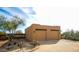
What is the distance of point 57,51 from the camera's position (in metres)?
4.06

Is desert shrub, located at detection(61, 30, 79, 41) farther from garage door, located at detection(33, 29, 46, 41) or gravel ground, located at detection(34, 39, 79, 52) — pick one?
garage door, located at detection(33, 29, 46, 41)

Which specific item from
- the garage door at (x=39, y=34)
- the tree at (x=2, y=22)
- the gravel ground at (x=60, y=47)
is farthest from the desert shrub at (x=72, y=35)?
the tree at (x=2, y=22)

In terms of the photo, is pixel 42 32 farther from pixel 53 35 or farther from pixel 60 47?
pixel 60 47

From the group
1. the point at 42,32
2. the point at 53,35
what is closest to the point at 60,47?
the point at 53,35

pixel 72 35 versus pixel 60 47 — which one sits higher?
pixel 72 35

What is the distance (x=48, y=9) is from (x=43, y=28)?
0.89ft

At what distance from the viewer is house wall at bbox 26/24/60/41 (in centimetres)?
Answer: 405

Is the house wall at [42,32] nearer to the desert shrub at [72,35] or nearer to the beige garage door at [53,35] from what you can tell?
the beige garage door at [53,35]

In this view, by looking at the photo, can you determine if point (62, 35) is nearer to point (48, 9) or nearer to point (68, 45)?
point (68, 45)

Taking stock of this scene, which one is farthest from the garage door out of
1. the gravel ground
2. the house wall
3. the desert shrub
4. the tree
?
the tree

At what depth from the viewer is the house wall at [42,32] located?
4.05 meters

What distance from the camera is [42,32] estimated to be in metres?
4.06

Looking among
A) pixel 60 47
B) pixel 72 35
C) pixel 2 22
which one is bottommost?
pixel 60 47
